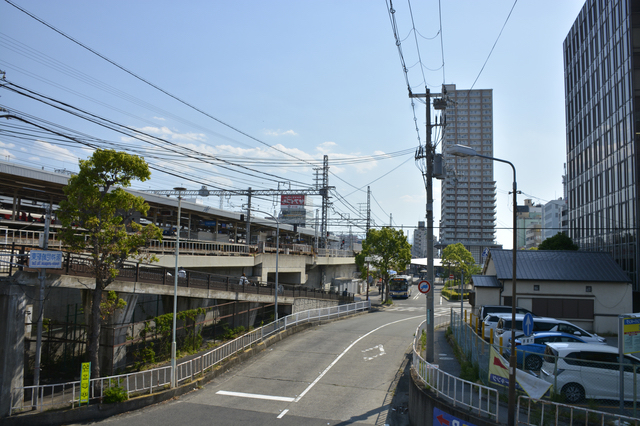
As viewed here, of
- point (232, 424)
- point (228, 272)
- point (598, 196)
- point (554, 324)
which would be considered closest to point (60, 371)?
point (232, 424)

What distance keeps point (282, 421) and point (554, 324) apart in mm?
14622

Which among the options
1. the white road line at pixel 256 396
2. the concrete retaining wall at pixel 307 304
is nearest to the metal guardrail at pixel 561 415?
the white road line at pixel 256 396

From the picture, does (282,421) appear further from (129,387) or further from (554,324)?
(554,324)

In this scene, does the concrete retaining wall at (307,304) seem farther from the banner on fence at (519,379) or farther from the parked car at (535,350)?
the banner on fence at (519,379)

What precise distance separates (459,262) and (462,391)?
64.8 m

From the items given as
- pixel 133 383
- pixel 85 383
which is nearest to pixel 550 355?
pixel 85 383

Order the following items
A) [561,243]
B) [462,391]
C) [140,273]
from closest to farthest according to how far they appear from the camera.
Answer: [462,391] < [140,273] < [561,243]

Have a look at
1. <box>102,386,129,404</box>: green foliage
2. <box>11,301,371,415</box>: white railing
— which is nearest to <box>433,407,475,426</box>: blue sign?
<box>11,301,371,415</box>: white railing

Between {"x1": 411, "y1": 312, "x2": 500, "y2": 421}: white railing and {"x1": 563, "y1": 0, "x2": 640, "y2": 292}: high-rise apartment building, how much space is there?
69.5ft

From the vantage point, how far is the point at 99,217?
1551 cm

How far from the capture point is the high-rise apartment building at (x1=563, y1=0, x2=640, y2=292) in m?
35.1

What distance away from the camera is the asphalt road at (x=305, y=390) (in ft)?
45.2

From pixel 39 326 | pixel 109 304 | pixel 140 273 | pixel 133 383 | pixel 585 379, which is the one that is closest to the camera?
pixel 585 379

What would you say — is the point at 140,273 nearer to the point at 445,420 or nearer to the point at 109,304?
the point at 109,304
